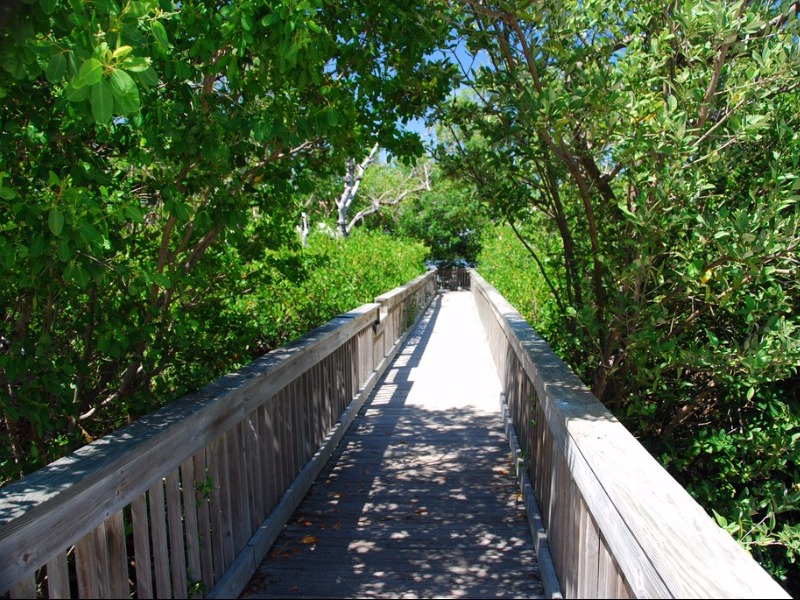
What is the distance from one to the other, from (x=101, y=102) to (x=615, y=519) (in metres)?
1.80

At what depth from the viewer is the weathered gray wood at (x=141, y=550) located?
2350 millimetres

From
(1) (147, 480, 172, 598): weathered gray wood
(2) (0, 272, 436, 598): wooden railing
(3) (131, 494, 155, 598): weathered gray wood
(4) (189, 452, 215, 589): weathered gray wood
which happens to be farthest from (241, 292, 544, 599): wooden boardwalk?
(3) (131, 494, 155, 598): weathered gray wood

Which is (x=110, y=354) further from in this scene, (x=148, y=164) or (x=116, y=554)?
(x=116, y=554)

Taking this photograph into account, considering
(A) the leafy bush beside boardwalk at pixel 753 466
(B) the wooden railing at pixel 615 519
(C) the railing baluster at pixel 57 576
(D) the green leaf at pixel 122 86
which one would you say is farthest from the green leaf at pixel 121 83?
(A) the leafy bush beside boardwalk at pixel 753 466

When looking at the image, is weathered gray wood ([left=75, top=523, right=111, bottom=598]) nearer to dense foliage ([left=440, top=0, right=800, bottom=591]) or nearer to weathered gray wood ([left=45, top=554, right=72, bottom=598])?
weathered gray wood ([left=45, top=554, right=72, bottom=598])

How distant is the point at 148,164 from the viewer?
12.9 ft

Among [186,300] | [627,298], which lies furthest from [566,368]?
[186,300]

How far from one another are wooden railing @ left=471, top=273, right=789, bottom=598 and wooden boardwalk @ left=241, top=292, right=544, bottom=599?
0.40 meters

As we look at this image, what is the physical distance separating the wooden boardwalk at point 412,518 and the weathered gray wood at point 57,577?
61.8 inches

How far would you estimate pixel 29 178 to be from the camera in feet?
11.8

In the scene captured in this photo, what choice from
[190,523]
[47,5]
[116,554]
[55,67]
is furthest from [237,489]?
[47,5]

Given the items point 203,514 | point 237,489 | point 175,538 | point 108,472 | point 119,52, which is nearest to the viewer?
point 119,52

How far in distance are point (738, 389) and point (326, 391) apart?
3043mm

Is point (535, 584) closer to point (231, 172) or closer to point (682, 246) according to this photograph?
point (682, 246)
